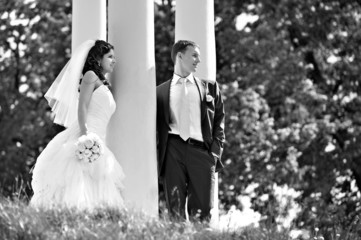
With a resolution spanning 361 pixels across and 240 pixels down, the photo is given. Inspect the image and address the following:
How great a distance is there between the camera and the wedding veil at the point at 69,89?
14.2 meters

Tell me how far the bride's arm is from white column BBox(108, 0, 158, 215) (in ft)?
1.86

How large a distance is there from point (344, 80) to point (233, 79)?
311 cm

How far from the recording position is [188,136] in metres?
14.3

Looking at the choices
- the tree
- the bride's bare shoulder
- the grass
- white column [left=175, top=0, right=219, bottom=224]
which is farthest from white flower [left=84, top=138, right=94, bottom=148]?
the tree

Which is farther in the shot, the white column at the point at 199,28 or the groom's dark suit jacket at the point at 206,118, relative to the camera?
the white column at the point at 199,28

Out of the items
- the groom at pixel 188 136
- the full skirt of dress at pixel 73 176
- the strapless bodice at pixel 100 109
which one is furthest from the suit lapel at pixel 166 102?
the full skirt of dress at pixel 73 176

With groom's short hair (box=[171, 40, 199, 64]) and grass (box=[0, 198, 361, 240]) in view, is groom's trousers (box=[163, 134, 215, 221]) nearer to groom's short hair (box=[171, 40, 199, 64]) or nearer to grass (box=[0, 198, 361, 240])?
groom's short hair (box=[171, 40, 199, 64])

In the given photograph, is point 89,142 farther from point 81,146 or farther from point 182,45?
point 182,45

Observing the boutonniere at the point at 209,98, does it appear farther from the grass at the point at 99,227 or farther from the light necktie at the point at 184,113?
the grass at the point at 99,227

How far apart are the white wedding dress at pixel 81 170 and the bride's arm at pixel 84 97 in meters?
0.09

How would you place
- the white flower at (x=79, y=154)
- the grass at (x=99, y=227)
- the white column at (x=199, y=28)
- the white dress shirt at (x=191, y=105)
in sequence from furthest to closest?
the white column at (x=199, y=28)
the white dress shirt at (x=191, y=105)
the white flower at (x=79, y=154)
the grass at (x=99, y=227)

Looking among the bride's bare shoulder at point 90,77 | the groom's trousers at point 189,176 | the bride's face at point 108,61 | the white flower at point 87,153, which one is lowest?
the groom's trousers at point 189,176

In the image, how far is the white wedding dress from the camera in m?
13.8

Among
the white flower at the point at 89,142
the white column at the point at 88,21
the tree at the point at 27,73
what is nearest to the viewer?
the white flower at the point at 89,142
